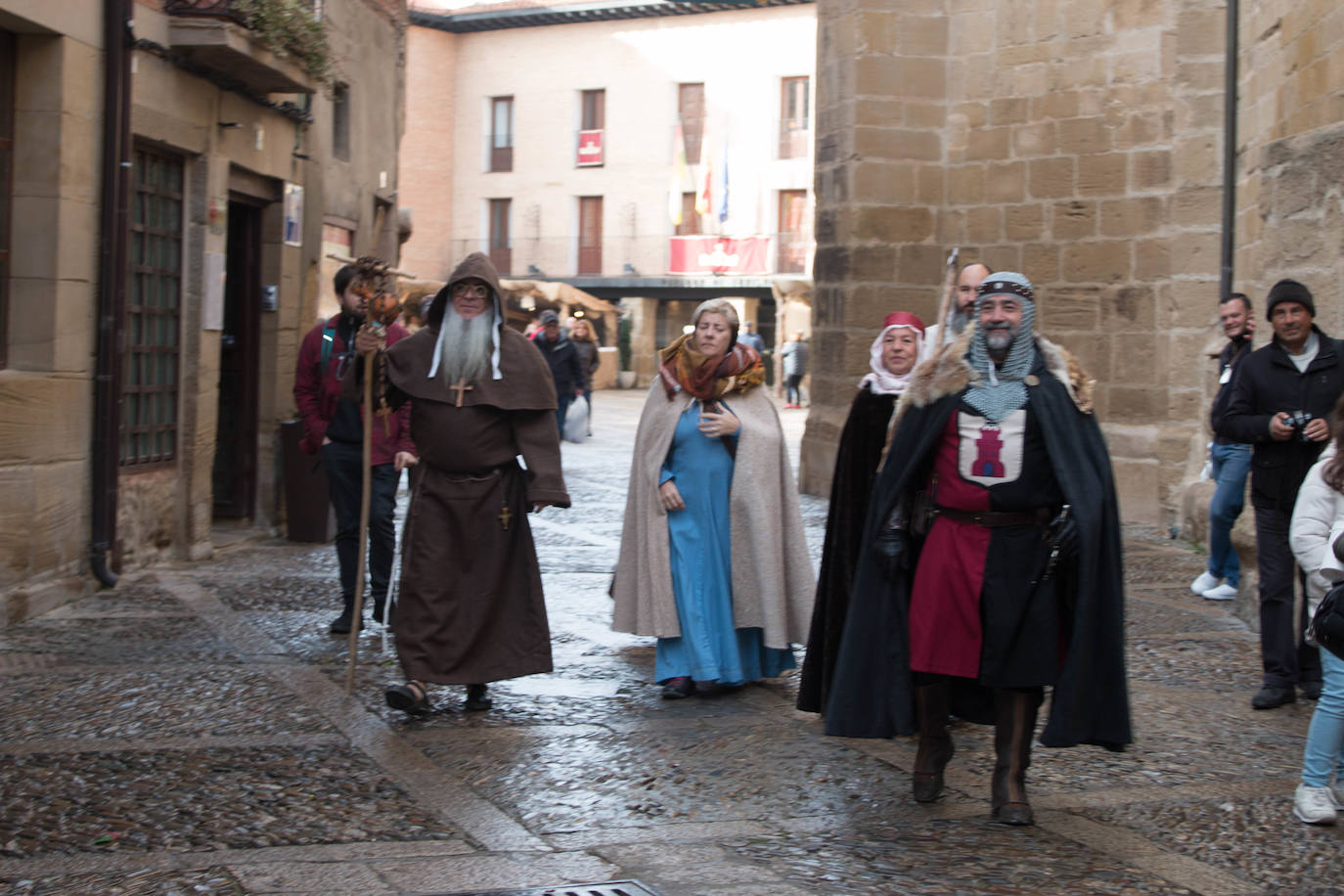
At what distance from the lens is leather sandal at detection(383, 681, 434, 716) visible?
19.7 ft

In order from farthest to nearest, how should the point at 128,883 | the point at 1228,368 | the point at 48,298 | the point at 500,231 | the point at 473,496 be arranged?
the point at 500,231 → the point at 1228,368 → the point at 48,298 → the point at 473,496 → the point at 128,883

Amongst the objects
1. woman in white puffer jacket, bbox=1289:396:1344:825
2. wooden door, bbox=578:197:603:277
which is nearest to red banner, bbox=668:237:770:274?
wooden door, bbox=578:197:603:277

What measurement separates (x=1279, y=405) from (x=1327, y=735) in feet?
6.81

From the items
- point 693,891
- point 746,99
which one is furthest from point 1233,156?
point 746,99

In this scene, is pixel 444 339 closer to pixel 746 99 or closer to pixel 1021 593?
pixel 1021 593

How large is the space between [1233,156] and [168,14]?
24.1 feet

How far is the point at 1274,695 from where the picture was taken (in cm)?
638

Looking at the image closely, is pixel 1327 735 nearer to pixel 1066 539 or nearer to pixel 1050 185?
pixel 1066 539

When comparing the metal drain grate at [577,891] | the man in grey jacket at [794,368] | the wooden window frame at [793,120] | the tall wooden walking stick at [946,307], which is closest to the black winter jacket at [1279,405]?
the tall wooden walking stick at [946,307]

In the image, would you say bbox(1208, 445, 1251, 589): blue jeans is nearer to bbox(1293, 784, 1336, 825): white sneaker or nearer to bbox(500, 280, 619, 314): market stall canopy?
bbox(1293, 784, 1336, 825): white sneaker

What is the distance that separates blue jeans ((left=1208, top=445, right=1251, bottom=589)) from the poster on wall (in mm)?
6597

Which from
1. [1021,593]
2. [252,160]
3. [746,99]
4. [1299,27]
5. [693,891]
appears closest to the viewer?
[693,891]

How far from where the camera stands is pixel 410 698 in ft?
19.8

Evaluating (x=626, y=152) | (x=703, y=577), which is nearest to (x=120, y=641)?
(x=703, y=577)
